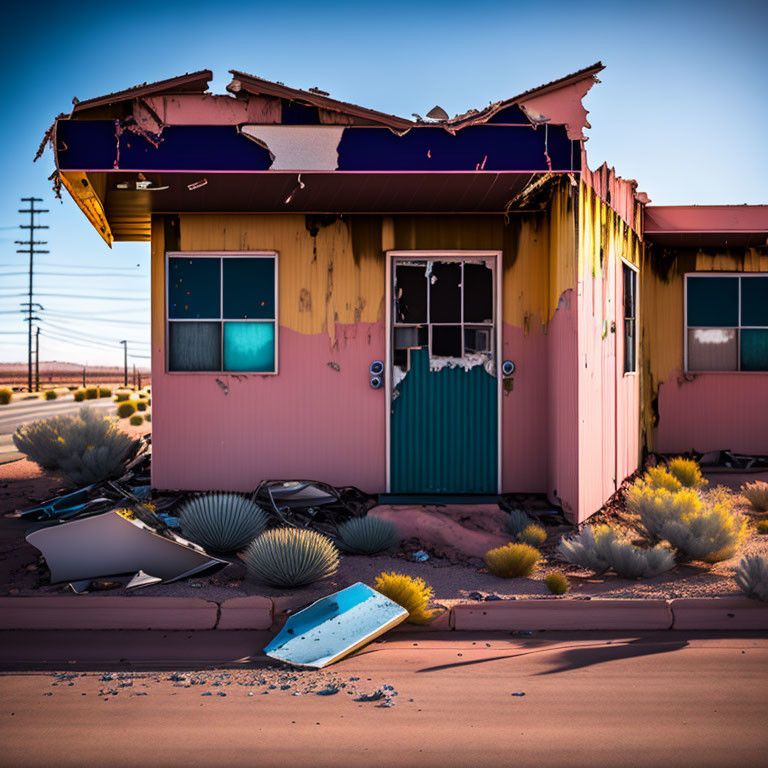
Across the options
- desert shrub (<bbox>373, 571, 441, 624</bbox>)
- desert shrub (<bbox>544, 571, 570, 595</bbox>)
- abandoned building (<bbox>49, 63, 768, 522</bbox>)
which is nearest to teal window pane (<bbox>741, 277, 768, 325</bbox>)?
abandoned building (<bbox>49, 63, 768, 522</bbox>)

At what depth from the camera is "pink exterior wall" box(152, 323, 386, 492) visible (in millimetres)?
7539

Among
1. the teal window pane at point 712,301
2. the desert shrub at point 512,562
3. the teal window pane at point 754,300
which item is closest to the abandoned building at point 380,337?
the desert shrub at point 512,562

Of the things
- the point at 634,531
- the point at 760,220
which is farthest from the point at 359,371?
the point at 760,220

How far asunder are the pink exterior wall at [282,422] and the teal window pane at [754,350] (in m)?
5.97

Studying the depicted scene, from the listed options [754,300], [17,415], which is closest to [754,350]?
[754,300]

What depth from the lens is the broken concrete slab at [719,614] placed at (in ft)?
14.5

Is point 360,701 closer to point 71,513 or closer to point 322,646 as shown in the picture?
point 322,646

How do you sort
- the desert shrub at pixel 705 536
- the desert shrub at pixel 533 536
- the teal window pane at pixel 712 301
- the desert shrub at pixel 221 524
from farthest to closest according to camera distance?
the teal window pane at pixel 712 301 < the desert shrub at pixel 533 536 < the desert shrub at pixel 221 524 < the desert shrub at pixel 705 536

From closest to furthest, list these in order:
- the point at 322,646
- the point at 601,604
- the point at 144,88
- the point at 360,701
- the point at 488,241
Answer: the point at 360,701 < the point at 322,646 < the point at 601,604 < the point at 144,88 < the point at 488,241

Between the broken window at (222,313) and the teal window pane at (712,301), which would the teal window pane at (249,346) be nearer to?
the broken window at (222,313)

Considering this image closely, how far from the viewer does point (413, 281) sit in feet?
24.8

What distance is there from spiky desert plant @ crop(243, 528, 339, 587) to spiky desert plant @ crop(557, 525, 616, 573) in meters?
1.97

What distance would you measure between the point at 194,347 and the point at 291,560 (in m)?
3.54

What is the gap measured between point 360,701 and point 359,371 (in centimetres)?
461
